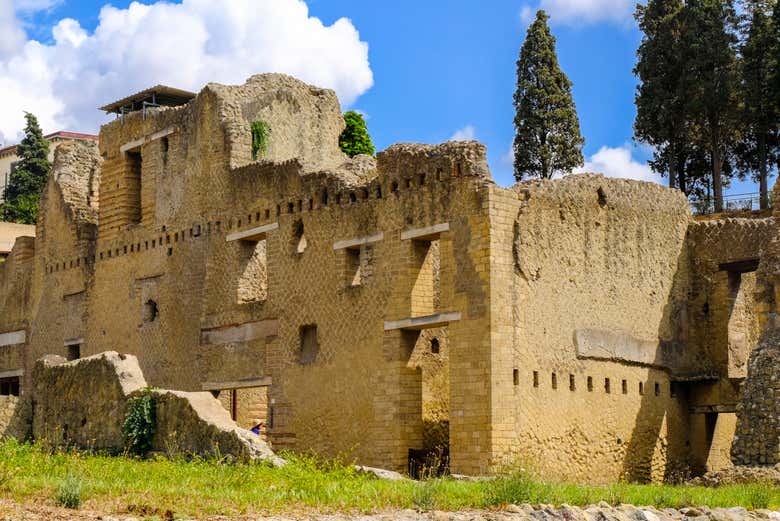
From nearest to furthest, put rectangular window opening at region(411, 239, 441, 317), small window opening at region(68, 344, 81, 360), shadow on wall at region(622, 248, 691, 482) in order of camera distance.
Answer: rectangular window opening at region(411, 239, 441, 317) → shadow on wall at region(622, 248, 691, 482) → small window opening at region(68, 344, 81, 360)

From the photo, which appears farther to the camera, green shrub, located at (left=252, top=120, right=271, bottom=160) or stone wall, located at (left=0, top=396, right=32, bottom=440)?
green shrub, located at (left=252, top=120, right=271, bottom=160)

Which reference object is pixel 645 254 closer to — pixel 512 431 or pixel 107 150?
pixel 512 431

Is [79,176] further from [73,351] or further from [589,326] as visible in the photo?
[589,326]

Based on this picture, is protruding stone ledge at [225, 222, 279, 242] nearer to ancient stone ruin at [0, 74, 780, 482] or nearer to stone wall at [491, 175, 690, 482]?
ancient stone ruin at [0, 74, 780, 482]

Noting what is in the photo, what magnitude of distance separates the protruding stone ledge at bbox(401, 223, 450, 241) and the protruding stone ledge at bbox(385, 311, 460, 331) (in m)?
1.34

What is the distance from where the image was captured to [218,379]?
24516 mm

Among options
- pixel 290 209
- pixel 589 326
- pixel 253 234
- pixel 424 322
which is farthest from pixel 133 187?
pixel 589 326

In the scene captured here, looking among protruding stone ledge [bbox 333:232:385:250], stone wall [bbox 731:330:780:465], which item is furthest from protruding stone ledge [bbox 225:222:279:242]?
stone wall [bbox 731:330:780:465]

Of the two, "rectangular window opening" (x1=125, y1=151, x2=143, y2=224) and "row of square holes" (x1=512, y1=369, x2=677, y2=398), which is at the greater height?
"rectangular window opening" (x1=125, y1=151, x2=143, y2=224)

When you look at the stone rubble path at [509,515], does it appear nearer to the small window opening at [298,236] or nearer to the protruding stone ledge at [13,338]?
the small window opening at [298,236]

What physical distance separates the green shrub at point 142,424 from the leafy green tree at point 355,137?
1337 centimetres

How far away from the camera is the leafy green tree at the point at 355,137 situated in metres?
31.5

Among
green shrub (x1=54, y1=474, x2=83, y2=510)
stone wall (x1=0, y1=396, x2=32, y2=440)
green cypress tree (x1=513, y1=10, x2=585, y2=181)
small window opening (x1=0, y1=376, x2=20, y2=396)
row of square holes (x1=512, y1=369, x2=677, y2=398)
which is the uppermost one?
green cypress tree (x1=513, y1=10, x2=585, y2=181)

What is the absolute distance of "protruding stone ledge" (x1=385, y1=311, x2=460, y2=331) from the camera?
66.8 feet
